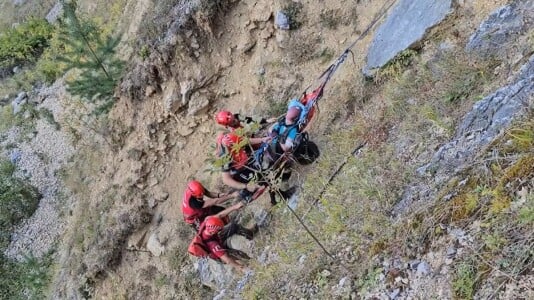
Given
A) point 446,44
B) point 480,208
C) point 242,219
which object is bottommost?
point 242,219

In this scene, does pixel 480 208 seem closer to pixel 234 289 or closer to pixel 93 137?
pixel 234 289

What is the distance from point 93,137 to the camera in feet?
41.7

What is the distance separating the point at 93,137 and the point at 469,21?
9603mm

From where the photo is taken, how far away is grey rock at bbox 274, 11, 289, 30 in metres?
9.50

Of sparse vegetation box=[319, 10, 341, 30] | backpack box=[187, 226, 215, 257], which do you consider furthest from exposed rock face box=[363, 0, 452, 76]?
backpack box=[187, 226, 215, 257]

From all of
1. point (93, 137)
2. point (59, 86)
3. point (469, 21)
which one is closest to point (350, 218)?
point (469, 21)

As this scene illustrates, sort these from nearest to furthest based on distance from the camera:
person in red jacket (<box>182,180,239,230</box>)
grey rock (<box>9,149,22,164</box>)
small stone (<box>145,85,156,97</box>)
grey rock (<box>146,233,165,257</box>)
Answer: person in red jacket (<box>182,180,239,230</box>) → grey rock (<box>146,233,165,257</box>) → small stone (<box>145,85,156,97</box>) → grey rock (<box>9,149,22,164</box>)

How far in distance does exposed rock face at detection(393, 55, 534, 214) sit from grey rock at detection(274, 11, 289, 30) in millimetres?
5516

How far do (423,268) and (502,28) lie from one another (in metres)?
3.26

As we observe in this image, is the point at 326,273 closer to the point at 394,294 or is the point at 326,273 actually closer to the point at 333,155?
the point at 394,294

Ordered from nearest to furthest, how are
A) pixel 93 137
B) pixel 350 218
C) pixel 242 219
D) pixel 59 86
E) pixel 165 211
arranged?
pixel 350 218
pixel 242 219
pixel 165 211
pixel 93 137
pixel 59 86

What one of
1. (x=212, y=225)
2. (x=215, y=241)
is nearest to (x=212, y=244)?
(x=215, y=241)

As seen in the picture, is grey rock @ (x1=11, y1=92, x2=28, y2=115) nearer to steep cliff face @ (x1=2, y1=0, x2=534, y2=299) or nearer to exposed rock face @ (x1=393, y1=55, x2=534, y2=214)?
steep cliff face @ (x1=2, y1=0, x2=534, y2=299)

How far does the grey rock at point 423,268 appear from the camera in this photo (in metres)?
3.52
